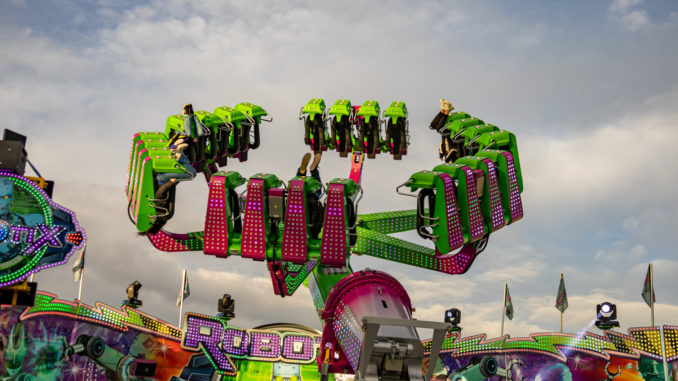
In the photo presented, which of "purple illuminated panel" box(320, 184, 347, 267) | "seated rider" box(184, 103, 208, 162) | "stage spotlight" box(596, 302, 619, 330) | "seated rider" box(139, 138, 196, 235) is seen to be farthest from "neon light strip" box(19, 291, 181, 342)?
"stage spotlight" box(596, 302, 619, 330)

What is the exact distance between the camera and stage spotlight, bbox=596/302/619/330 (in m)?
25.2

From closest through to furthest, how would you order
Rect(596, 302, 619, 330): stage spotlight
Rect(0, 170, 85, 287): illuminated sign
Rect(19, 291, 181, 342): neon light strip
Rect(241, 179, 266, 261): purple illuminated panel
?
Rect(0, 170, 85, 287): illuminated sign → Rect(241, 179, 266, 261): purple illuminated panel → Rect(19, 291, 181, 342): neon light strip → Rect(596, 302, 619, 330): stage spotlight

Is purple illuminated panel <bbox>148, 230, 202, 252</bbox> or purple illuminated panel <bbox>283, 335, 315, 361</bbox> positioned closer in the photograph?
purple illuminated panel <bbox>148, 230, 202, 252</bbox>

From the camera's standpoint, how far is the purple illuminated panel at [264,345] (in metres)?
26.0

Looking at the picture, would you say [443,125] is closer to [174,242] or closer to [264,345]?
[174,242]

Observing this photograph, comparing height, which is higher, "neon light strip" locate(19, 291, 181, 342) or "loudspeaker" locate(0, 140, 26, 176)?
"loudspeaker" locate(0, 140, 26, 176)

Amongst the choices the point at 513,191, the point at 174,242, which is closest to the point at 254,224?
the point at 174,242

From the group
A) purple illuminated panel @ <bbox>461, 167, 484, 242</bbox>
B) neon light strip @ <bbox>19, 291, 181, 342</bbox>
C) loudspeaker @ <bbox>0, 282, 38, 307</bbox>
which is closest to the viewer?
loudspeaker @ <bbox>0, 282, 38, 307</bbox>

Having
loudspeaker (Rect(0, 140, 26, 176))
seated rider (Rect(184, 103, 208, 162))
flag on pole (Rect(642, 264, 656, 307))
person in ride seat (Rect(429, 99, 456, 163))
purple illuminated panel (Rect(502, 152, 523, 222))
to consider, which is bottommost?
flag on pole (Rect(642, 264, 656, 307))

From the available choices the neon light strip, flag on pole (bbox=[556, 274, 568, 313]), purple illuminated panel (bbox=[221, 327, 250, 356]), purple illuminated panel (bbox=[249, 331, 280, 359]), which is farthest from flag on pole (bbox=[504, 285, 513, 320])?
the neon light strip

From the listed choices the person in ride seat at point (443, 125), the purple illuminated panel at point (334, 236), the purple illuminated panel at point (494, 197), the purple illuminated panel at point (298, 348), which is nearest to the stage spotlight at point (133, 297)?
the purple illuminated panel at point (298, 348)

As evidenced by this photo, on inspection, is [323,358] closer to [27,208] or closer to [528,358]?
[27,208]

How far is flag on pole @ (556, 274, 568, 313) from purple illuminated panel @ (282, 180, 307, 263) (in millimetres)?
15511

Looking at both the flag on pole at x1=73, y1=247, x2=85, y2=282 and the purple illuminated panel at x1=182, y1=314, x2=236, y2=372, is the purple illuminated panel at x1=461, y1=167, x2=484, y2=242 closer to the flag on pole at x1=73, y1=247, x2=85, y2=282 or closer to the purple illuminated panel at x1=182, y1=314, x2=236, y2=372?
the purple illuminated panel at x1=182, y1=314, x2=236, y2=372
